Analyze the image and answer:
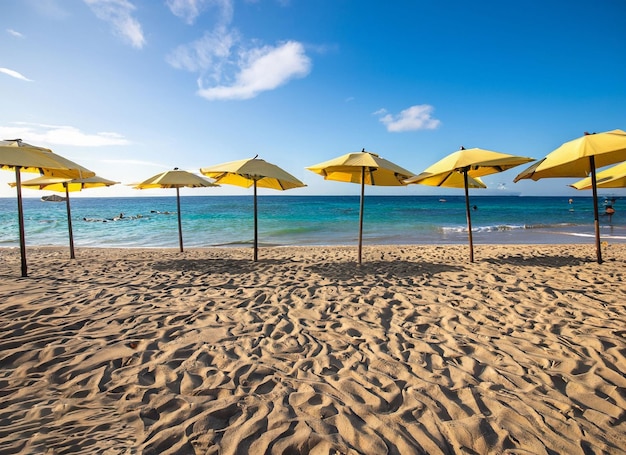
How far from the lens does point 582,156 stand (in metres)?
5.29

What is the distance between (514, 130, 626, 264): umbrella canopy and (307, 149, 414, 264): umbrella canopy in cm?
265

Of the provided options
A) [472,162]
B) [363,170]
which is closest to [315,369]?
[363,170]

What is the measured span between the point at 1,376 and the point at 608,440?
450cm

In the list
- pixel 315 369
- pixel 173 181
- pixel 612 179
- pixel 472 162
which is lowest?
pixel 315 369

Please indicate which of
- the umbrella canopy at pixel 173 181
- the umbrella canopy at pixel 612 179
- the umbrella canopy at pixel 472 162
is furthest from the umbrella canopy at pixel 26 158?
the umbrella canopy at pixel 612 179

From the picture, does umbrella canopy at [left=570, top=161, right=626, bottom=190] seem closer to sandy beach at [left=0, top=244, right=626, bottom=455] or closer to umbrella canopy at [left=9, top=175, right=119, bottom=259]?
sandy beach at [left=0, top=244, right=626, bottom=455]

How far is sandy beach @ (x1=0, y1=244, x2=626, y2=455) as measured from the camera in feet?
6.08

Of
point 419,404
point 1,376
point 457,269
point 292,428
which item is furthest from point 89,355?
point 457,269

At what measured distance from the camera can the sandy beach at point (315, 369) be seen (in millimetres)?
1853

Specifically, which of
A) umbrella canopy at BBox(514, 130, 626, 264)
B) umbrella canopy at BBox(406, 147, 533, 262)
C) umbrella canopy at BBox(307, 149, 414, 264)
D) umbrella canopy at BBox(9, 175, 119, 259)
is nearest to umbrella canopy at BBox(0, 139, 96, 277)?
umbrella canopy at BBox(9, 175, 119, 259)

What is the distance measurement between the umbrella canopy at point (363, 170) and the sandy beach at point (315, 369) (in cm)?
279

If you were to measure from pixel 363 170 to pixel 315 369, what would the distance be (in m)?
5.30

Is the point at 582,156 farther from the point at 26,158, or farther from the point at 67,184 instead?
the point at 67,184

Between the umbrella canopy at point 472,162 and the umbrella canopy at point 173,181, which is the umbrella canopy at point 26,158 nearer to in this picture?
the umbrella canopy at point 173,181
